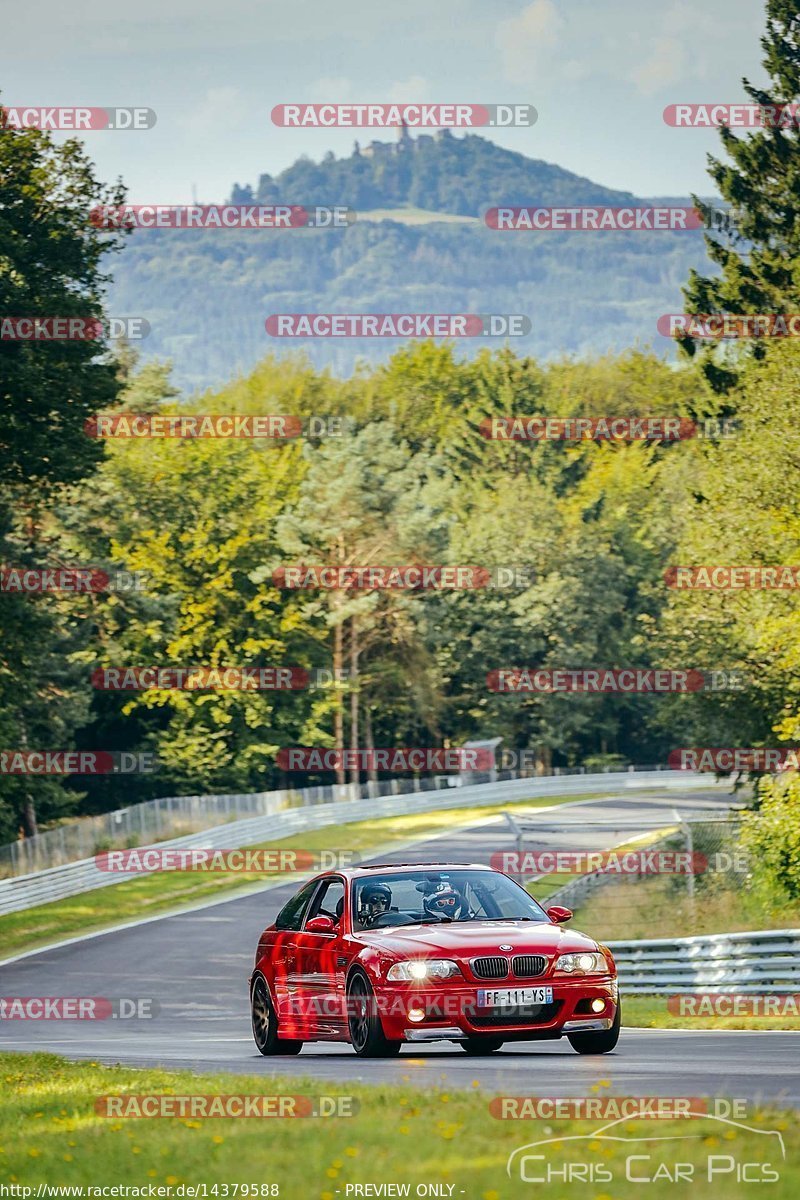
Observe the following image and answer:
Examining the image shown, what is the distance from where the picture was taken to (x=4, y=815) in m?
50.2

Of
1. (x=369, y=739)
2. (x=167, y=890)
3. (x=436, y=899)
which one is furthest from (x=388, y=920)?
(x=369, y=739)

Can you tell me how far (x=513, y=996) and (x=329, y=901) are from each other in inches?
98.1

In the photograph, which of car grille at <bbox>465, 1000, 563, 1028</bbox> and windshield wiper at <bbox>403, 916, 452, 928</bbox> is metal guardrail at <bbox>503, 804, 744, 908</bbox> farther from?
car grille at <bbox>465, 1000, 563, 1028</bbox>

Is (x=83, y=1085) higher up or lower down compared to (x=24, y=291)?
lower down

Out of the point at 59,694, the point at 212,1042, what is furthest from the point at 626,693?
the point at 212,1042

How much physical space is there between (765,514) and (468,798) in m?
36.8

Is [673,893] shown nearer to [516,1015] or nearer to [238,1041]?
[238,1041]

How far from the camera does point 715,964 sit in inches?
923

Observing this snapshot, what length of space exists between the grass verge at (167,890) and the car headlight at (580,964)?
26.7 metres

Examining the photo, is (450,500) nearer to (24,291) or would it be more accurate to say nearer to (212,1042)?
(24,291)

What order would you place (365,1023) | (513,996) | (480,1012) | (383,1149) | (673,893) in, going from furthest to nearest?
(673,893)
(365,1023)
(480,1012)
(513,996)
(383,1149)

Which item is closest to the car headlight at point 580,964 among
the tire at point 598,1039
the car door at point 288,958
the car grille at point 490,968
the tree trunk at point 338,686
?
the car grille at point 490,968

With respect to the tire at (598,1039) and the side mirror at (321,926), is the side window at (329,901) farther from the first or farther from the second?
the tire at (598,1039)

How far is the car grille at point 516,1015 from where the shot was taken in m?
13.1
